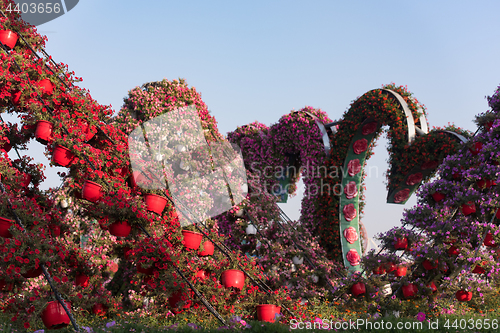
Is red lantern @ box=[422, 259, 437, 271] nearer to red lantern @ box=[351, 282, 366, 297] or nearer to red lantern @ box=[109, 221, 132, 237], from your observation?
red lantern @ box=[351, 282, 366, 297]

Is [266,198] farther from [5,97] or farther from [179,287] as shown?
[5,97]

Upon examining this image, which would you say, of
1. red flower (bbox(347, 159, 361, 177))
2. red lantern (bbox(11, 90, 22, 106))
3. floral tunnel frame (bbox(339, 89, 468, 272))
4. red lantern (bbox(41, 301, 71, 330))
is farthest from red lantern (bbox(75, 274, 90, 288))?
red flower (bbox(347, 159, 361, 177))

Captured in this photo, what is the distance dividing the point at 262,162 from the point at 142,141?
4335mm

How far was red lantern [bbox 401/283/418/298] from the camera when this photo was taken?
237 inches

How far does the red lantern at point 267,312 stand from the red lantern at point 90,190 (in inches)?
101

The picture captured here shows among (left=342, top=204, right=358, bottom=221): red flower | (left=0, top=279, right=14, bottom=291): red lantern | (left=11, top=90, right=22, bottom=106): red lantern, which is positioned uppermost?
(left=11, top=90, right=22, bottom=106): red lantern

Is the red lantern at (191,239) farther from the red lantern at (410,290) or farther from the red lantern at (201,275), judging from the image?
the red lantern at (410,290)

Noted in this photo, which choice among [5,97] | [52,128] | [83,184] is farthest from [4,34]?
[83,184]

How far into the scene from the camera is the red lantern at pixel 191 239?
5098 millimetres

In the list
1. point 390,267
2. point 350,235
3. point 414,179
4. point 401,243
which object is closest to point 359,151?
point 414,179

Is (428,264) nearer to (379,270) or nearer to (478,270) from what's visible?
(478,270)

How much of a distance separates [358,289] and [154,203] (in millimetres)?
4189

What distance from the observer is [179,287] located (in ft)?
15.1

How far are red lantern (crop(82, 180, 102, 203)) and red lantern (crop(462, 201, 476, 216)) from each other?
18.0 feet
